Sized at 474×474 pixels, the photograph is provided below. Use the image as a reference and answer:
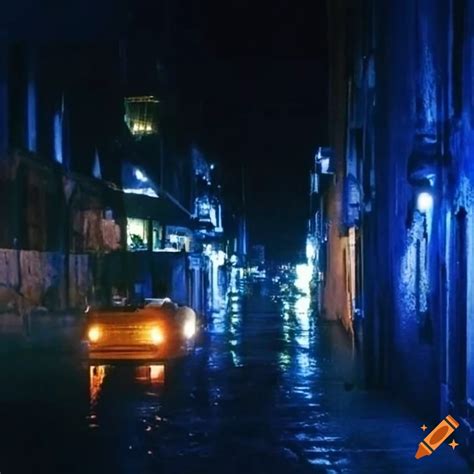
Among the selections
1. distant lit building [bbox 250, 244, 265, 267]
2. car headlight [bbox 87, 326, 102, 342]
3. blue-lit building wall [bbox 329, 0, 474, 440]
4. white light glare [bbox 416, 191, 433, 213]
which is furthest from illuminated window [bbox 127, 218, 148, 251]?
distant lit building [bbox 250, 244, 265, 267]

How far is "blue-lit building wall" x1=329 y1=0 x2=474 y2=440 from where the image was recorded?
33.7 ft

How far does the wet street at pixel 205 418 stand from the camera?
31.6 feet

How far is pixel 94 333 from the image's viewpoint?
55.9ft

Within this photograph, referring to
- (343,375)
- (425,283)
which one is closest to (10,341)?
(343,375)

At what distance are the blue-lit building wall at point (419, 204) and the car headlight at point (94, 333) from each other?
504 cm

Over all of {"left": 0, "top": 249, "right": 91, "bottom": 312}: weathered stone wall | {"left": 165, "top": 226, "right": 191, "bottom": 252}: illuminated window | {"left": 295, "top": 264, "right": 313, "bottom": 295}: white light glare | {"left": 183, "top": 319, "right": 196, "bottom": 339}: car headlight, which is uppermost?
{"left": 165, "top": 226, "right": 191, "bottom": 252}: illuminated window

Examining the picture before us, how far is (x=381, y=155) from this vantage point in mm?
15477

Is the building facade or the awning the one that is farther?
the awning

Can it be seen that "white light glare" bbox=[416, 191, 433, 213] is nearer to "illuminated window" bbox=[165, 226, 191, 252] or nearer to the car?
the car

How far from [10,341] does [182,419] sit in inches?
410

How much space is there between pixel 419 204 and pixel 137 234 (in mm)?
25978

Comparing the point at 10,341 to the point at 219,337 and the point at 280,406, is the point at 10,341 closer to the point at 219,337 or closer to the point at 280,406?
the point at 219,337

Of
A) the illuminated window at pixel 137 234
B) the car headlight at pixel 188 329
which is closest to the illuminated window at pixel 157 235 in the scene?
the illuminated window at pixel 137 234

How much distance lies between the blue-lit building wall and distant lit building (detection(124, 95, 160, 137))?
25.3 metres
